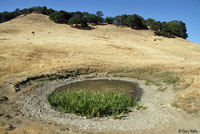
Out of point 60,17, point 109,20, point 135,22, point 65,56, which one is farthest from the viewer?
point 109,20

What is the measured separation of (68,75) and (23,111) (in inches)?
473

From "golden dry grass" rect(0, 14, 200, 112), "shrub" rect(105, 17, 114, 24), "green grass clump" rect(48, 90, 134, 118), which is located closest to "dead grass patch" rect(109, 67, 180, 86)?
"golden dry grass" rect(0, 14, 200, 112)

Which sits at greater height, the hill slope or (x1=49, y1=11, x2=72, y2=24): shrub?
(x1=49, y1=11, x2=72, y2=24): shrub

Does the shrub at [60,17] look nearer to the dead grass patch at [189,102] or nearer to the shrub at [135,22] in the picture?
the shrub at [135,22]

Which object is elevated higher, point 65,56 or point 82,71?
point 65,56

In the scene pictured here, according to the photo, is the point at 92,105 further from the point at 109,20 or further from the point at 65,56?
the point at 109,20

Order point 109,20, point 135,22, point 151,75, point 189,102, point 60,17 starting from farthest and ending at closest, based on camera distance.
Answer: point 109,20 → point 135,22 → point 60,17 → point 151,75 → point 189,102

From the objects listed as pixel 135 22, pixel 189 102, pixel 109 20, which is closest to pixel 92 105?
pixel 189 102

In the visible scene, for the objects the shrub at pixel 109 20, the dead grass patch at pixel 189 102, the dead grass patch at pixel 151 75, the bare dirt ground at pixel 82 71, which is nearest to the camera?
the bare dirt ground at pixel 82 71

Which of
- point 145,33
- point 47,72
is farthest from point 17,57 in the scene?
point 145,33

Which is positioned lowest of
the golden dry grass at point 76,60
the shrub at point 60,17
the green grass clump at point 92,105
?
the green grass clump at point 92,105

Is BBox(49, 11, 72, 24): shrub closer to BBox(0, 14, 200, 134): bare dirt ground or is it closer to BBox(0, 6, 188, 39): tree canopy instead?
BBox(0, 6, 188, 39): tree canopy

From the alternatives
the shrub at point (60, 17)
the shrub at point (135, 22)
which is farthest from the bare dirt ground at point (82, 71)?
the shrub at point (135, 22)

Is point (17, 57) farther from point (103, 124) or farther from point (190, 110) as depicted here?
point (190, 110)
